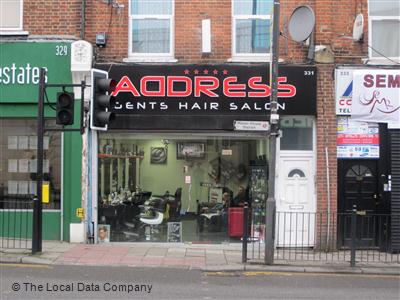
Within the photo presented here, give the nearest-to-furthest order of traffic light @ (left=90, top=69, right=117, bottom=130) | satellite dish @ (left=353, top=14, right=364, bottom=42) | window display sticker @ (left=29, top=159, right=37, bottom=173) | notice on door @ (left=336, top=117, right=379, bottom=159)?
1. traffic light @ (left=90, top=69, right=117, bottom=130)
2. satellite dish @ (left=353, top=14, right=364, bottom=42)
3. notice on door @ (left=336, top=117, right=379, bottom=159)
4. window display sticker @ (left=29, top=159, right=37, bottom=173)

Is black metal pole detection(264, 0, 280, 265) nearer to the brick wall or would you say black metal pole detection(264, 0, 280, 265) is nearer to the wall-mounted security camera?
the wall-mounted security camera

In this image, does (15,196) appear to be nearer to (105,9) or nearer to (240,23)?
(105,9)

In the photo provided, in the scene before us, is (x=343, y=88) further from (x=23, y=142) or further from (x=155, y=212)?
(x=23, y=142)

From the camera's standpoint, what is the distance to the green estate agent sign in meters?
12.6

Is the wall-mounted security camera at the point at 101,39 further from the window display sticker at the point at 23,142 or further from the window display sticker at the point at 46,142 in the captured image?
the window display sticker at the point at 23,142

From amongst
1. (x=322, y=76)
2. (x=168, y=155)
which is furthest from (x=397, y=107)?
(x=168, y=155)

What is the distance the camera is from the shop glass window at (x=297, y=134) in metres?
12.8

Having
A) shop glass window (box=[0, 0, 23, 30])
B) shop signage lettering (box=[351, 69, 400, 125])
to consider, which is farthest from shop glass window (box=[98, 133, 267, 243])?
shop glass window (box=[0, 0, 23, 30])

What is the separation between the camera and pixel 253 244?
471 inches

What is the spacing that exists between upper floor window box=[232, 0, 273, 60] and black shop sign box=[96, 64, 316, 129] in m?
0.58

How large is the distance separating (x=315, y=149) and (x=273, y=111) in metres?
2.62

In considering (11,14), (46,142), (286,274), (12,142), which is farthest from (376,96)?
(11,14)

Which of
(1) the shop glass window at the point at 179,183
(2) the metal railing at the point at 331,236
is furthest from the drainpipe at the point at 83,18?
(2) the metal railing at the point at 331,236

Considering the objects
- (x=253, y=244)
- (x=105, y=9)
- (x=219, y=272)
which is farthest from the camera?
(x=105, y=9)
